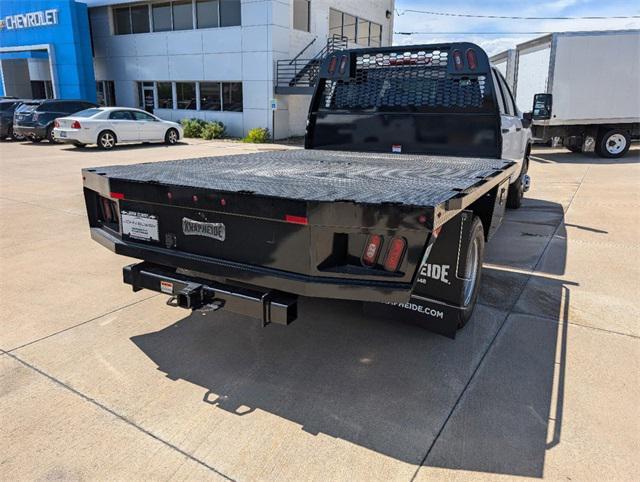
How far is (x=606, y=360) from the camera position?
11.4 ft

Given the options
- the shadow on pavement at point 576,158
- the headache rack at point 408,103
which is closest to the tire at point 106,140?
the headache rack at point 408,103

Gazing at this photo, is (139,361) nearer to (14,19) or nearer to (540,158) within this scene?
(540,158)

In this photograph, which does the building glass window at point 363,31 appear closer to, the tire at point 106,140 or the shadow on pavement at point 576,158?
the shadow on pavement at point 576,158

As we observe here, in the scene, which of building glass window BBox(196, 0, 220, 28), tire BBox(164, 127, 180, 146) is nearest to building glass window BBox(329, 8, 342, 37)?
building glass window BBox(196, 0, 220, 28)

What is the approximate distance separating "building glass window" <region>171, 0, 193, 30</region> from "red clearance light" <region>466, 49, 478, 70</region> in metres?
22.5

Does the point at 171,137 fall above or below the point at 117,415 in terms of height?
above

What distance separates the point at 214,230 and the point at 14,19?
115 feet

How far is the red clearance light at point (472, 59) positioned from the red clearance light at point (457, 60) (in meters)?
0.07

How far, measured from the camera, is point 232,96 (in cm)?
2377

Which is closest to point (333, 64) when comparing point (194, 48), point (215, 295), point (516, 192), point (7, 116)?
point (215, 295)

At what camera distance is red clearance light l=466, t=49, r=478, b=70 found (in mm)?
5117

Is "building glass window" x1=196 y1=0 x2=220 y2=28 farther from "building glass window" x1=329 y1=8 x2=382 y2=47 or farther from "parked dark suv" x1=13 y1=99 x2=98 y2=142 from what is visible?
"parked dark suv" x1=13 y1=99 x2=98 y2=142

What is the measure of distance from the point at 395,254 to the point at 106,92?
31033 mm

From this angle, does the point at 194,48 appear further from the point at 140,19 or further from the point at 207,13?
the point at 140,19
